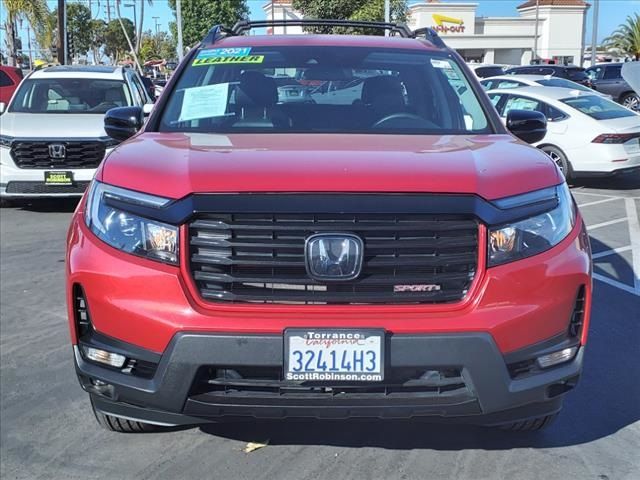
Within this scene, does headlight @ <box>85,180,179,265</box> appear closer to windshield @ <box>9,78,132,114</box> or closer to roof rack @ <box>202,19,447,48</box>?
roof rack @ <box>202,19,447,48</box>

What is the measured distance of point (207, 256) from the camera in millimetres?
2715

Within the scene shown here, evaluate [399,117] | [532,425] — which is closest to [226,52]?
[399,117]

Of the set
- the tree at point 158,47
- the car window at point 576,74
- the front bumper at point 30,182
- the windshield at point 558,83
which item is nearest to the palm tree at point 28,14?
the car window at point 576,74

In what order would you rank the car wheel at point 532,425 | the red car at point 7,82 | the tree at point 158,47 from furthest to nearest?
the tree at point 158,47, the red car at point 7,82, the car wheel at point 532,425

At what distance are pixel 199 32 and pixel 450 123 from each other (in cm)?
5548

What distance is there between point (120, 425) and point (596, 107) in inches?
399

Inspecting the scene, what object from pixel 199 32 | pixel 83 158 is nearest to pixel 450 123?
pixel 83 158

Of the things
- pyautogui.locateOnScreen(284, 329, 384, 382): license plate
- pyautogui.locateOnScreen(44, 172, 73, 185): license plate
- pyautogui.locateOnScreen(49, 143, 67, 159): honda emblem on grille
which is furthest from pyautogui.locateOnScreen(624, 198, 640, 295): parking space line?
pyautogui.locateOnScreen(49, 143, 67, 159): honda emblem on grille

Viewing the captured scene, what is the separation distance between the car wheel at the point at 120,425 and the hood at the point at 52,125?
20.0 feet

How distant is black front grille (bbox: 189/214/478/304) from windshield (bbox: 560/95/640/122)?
9.42 m

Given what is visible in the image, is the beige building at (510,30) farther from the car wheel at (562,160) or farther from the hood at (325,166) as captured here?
the hood at (325,166)

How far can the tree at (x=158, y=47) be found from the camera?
88.9 m

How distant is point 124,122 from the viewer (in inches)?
169

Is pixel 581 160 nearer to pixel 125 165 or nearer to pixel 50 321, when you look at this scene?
pixel 50 321
